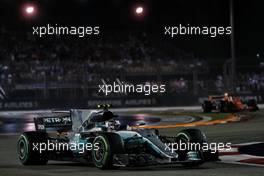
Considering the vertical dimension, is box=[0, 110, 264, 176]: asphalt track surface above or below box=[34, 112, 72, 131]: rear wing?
below

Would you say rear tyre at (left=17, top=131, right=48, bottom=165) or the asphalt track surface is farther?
rear tyre at (left=17, top=131, right=48, bottom=165)

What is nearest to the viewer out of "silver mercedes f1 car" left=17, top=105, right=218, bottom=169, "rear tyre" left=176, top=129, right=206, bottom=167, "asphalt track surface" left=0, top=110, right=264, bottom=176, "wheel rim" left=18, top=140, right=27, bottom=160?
"asphalt track surface" left=0, top=110, right=264, bottom=176

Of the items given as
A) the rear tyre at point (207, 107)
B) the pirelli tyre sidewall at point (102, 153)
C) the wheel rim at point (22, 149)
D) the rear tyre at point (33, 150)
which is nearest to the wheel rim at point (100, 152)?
the pirelli tyre sidewall at point (102, 153)

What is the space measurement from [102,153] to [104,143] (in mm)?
230

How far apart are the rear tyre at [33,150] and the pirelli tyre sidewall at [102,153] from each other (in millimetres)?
1543

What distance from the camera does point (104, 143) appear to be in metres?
11.5

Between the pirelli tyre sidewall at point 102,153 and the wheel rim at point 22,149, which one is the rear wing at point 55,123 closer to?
the wheel rim at point 22,149

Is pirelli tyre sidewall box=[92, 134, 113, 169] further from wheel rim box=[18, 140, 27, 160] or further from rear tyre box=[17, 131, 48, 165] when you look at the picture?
wheel rim box=[18, 140, 27, 160]

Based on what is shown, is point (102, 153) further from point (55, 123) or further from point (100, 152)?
point (55, 123)

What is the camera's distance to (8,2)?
36.8 m

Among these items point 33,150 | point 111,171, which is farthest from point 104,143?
point 33,150

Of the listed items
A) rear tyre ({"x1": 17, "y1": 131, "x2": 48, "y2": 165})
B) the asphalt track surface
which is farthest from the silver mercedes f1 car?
the asphalt track surface

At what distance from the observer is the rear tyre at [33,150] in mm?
12922

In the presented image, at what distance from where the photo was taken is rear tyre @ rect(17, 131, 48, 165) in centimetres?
1292
